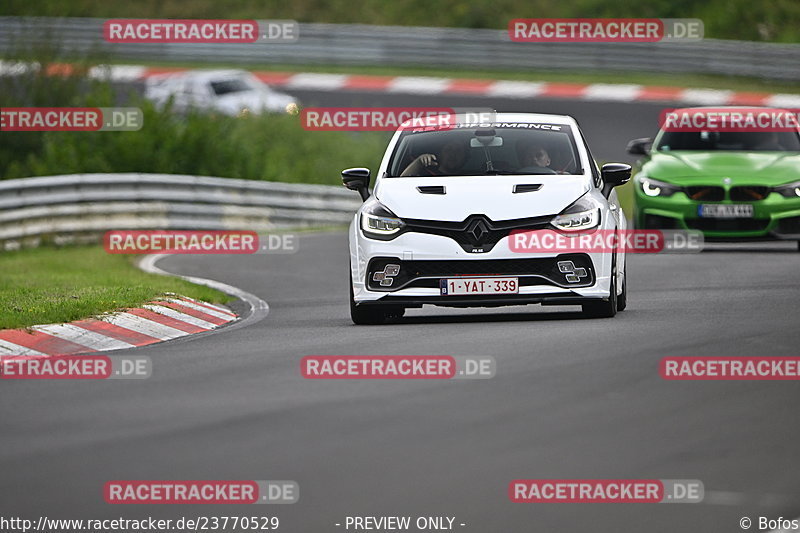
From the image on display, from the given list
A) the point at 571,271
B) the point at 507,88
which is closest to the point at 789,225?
the point at 571,271

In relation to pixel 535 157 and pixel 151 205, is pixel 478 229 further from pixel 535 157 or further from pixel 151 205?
pixel 151 205

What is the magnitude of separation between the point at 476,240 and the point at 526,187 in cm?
67

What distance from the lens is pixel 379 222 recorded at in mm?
11789

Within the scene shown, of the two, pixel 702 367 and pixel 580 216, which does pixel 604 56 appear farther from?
pixel 702 367

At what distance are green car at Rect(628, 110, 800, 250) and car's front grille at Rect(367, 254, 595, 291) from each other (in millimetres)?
6754

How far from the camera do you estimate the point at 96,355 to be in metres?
10.5

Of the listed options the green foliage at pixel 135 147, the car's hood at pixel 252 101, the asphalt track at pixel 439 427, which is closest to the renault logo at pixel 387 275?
the asphalt track at pixel 439 427

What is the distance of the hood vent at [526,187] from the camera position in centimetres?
1182

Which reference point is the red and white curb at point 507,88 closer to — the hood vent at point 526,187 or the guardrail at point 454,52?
A: the guardrail at point 454,52

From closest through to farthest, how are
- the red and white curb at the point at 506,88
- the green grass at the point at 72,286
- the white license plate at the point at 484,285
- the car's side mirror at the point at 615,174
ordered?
the white license plate at the point at 484,285, the green grass at the point at 72,286, the car's side mirror at the point at 615,174, the red and white curb at the point at 506,88

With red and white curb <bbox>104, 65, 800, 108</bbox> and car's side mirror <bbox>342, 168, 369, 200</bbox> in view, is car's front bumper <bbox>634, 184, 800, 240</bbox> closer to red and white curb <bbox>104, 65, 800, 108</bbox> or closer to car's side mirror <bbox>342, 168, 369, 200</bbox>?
car's side mirror <bbox>342, 168, 369, 200</bbox>

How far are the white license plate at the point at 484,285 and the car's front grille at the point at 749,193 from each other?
7140 mm

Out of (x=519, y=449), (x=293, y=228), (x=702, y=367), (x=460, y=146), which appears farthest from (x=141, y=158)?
(x=519, y=449)

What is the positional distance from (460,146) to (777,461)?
5942 mm
